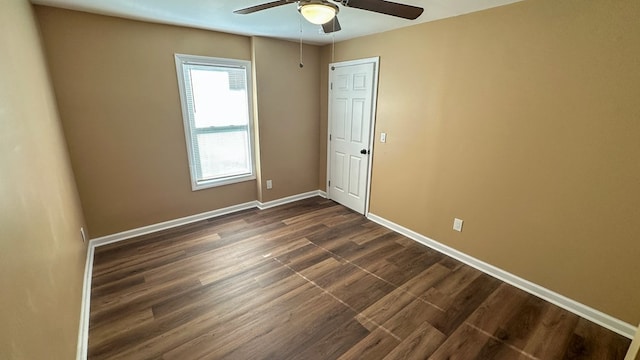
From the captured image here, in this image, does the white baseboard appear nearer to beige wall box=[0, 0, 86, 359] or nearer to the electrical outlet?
beige wall box=[0, 0, 86, 359]

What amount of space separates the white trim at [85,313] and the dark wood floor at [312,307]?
0.05m

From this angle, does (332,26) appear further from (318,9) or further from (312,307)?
(312,307)

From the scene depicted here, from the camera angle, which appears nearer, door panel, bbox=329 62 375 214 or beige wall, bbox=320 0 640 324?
beige wall, bbox=320 0 640 324

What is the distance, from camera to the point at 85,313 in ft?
6.58

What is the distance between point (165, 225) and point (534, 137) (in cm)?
391

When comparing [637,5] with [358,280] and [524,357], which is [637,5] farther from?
[358,280]

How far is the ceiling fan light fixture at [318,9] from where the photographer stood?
5.04ft

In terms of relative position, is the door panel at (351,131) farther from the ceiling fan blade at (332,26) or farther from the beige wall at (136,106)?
the ceiling fan blade at (332,26)

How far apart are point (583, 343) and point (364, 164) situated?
8.42ft

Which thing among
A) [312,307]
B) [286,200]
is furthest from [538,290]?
[286,200]

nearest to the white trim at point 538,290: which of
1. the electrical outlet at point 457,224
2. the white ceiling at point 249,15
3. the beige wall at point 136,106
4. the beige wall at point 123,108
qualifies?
the electrical outlet at point 457,224

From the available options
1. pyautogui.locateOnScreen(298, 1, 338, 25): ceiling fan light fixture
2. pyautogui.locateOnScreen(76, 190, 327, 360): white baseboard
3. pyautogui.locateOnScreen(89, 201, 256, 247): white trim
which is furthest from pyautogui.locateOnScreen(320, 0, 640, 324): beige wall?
pyautogui.locateOnScreen(89, 201, 256, 247): white trim

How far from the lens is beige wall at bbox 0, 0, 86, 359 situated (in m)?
0.99

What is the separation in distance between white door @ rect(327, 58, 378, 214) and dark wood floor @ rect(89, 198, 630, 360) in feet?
3.31
